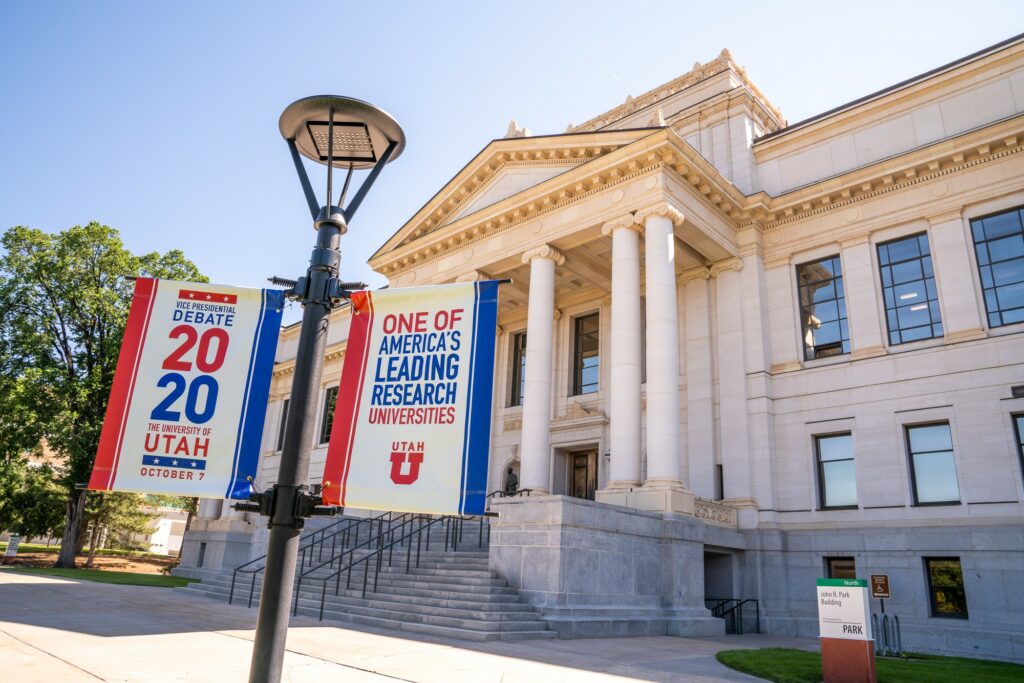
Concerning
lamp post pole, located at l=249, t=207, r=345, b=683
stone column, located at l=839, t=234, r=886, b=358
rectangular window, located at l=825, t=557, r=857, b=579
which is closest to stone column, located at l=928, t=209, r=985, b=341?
stone column, located at l=839, t=234, r=886, b=358

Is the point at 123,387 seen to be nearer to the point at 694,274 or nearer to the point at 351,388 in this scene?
the point at 351,388

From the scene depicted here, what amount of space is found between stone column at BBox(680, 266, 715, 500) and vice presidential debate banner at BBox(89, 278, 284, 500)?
19342 millimetres

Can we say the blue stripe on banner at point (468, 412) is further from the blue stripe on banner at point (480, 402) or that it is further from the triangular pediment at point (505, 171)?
the triangular pediment at point (505, 171)

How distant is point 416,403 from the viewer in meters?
4.67

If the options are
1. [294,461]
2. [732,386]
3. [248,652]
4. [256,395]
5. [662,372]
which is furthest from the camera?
[732,386]

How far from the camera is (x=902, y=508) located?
61.9ft

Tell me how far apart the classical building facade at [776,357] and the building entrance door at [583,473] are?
0.43ft

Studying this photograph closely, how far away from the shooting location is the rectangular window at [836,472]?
20.2 meters

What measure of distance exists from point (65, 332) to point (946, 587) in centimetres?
3455

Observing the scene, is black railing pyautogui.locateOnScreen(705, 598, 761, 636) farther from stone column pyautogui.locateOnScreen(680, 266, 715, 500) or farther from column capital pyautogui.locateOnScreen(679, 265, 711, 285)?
column capital pyautogui.locateOnScreen(679, 265, 711, 285)

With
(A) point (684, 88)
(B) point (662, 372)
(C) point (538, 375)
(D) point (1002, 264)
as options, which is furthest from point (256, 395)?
(A) point (684, 88)

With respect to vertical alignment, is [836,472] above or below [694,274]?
below

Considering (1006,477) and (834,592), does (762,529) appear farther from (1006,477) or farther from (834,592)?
(834,592)

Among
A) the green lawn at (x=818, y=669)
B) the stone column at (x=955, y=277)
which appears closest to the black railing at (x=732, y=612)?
the green lawn at (x=818, y=669)
